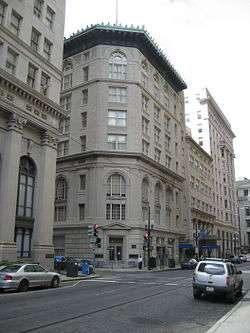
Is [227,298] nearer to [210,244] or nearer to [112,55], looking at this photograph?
[112,55]

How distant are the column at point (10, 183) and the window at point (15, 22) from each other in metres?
7.55

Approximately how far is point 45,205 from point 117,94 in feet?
98.0

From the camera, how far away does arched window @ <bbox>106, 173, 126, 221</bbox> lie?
56.2 m

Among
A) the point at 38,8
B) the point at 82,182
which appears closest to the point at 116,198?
the point at 82,182

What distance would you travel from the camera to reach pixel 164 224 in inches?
2566

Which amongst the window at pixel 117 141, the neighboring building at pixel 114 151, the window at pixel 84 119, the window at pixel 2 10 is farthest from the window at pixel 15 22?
the window at pixel 84 119

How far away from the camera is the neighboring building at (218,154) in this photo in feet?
336

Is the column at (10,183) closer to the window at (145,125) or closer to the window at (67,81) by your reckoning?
the window at (145,125)

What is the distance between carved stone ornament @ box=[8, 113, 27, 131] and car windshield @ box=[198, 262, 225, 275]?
64.7 feet

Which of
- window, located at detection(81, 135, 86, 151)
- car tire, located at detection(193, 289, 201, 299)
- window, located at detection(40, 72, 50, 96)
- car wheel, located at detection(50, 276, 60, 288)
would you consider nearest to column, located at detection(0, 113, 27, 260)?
window, located at detection(40, 72, 50, 96)

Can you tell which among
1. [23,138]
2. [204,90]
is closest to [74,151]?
[23,138]

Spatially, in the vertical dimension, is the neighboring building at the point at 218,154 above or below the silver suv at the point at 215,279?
above

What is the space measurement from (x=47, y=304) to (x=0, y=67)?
2142 cm

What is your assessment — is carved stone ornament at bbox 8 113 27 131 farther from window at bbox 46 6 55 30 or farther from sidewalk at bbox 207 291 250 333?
sidewalk at bbox 207 291 250 333
